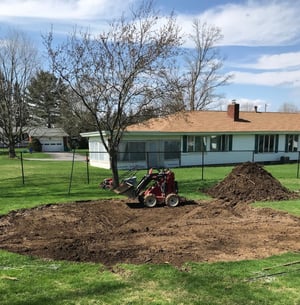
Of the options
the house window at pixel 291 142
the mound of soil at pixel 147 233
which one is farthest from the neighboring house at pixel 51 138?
the mound of soil at pixel 147 233

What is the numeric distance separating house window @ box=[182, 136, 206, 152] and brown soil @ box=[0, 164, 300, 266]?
15.6 metres

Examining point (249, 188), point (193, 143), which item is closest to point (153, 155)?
point (193, 143)

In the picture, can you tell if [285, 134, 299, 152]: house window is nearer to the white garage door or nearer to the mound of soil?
the mound of soil

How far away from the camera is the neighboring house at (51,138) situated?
53191 millimetres

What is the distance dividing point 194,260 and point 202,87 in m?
43.1

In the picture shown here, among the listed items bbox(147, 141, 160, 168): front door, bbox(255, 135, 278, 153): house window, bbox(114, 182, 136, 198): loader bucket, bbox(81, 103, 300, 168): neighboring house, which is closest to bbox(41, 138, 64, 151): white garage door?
bbox(81, 103, 300, 168): neighboring house

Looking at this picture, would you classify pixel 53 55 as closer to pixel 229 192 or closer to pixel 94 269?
pixel 229 192

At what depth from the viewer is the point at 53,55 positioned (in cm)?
1335

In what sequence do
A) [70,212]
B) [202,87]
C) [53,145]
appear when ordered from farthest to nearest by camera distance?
[53,145]
[202,87]
[70,212]

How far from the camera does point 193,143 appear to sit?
86.0ft

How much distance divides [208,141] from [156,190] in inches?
682

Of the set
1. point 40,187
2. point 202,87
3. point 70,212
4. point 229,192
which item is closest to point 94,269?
point 70,212

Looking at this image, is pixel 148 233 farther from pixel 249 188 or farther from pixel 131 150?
pixel 131 150

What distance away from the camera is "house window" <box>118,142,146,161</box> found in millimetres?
23406
